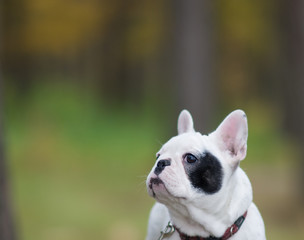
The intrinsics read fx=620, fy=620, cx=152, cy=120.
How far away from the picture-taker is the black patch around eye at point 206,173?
3471mm

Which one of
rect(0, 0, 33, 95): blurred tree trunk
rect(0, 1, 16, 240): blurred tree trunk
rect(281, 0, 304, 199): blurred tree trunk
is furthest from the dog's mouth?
rect(0, 0, 33, 95): blurred tree trunk

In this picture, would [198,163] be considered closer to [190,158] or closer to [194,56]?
[190,158]

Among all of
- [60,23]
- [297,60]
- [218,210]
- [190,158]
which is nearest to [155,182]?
[190,158]

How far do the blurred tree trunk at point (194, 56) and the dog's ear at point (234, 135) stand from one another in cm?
674

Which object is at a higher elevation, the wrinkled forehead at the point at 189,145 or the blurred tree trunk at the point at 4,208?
the wrinkled forehead at the point at 189,145

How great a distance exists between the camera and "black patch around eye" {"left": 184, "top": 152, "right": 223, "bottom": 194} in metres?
3.47

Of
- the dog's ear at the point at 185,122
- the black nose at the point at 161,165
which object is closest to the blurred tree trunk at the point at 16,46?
the dog's ear at the point at 185,122

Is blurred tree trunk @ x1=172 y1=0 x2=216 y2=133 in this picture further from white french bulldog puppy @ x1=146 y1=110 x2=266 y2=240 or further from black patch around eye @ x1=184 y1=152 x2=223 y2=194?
black patch around eye @ x1=184 y1=152 x2=223 y2=194

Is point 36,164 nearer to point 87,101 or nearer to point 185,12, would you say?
point 185,12

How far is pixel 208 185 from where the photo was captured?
3.48 metres

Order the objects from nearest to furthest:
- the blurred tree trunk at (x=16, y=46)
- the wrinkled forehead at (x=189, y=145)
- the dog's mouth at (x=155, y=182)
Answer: the dog's mouth at (x=155, y=182) < the wrinkled forehead at (x=189, y=145) < the blurred tree trunk at (x=16, y=46)

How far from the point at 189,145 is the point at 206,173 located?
185 mm

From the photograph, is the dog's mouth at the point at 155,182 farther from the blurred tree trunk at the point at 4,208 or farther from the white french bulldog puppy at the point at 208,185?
the blurred tree trunk at the point at 4,208

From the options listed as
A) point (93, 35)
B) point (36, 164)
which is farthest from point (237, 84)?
point (36, 164)
